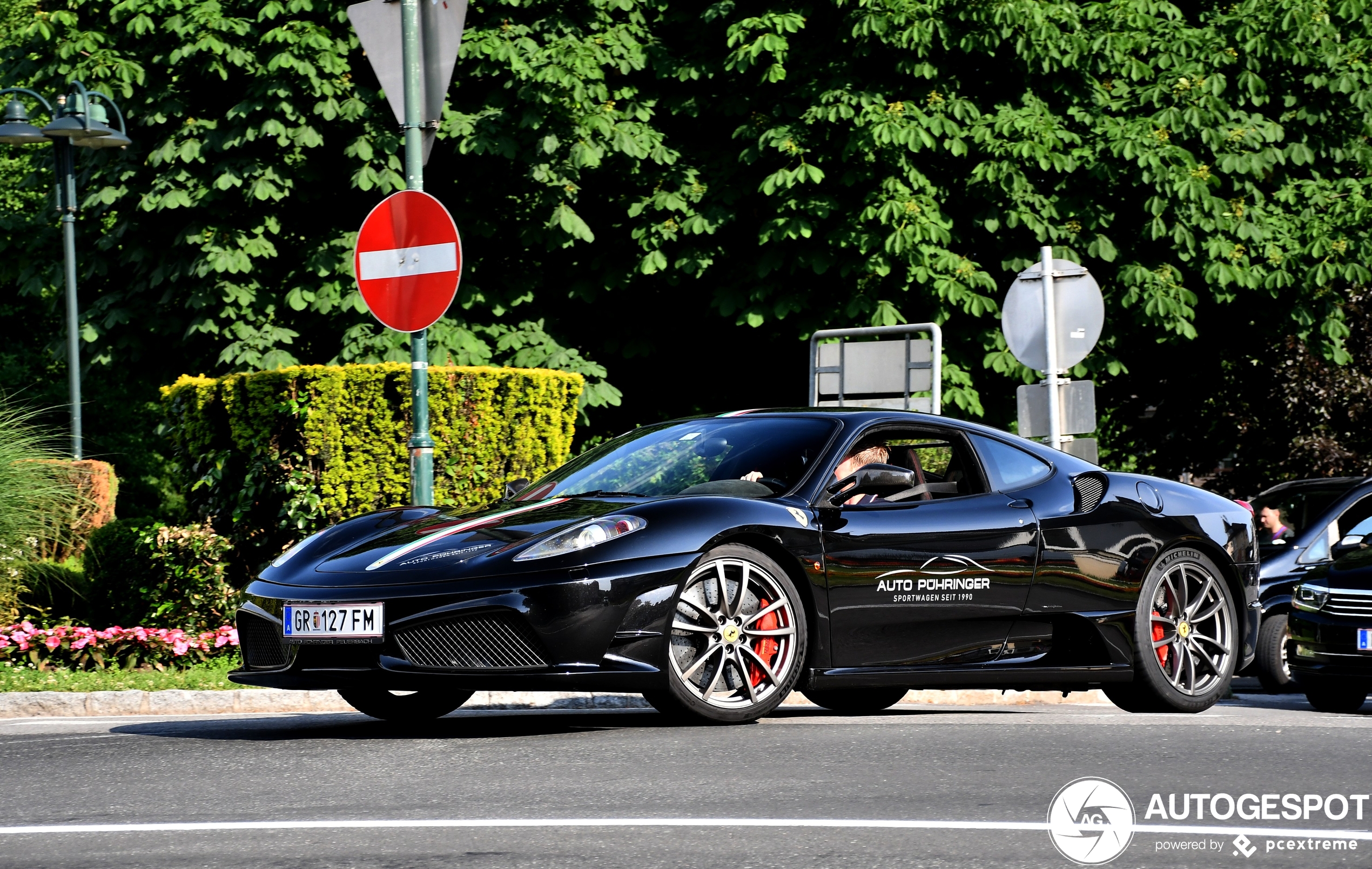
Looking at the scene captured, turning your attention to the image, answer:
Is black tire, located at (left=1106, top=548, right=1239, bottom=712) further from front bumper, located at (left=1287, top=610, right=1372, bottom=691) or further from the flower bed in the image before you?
the flower bed

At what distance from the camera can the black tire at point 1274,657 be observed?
13438 mm

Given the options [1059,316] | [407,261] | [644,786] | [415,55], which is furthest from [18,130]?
[644,786]

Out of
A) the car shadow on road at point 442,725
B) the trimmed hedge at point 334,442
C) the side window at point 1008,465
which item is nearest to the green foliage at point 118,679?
the car shadow on road at point 442,725

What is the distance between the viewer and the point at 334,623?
22.6 feet

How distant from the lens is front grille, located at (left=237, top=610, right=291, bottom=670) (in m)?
7.10

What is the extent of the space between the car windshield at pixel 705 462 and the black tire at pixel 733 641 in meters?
0.46

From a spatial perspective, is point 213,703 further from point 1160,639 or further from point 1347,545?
point 1347,545

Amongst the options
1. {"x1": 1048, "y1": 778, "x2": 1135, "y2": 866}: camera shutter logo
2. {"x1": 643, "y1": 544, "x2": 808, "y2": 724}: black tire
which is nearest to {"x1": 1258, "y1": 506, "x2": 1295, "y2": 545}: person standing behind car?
{"x1": 643, "y1": 544, "x2": 808, "y2": 724}: black tire

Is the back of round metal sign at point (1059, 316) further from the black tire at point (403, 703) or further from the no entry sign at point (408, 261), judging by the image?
the black tire at point (403, 703)

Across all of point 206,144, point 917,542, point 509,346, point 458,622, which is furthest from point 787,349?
point 458,622

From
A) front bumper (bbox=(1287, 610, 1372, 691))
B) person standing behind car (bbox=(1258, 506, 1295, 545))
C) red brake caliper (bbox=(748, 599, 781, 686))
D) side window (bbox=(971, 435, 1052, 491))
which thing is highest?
side window (bbox=(971, 435, 1052, 491))

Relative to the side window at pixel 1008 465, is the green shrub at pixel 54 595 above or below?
below

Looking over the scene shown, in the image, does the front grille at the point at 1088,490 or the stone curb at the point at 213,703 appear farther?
the stone curb at the point at 213,703

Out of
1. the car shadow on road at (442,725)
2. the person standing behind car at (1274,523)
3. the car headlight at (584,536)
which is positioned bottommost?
the car shadow on road at (442,725)
